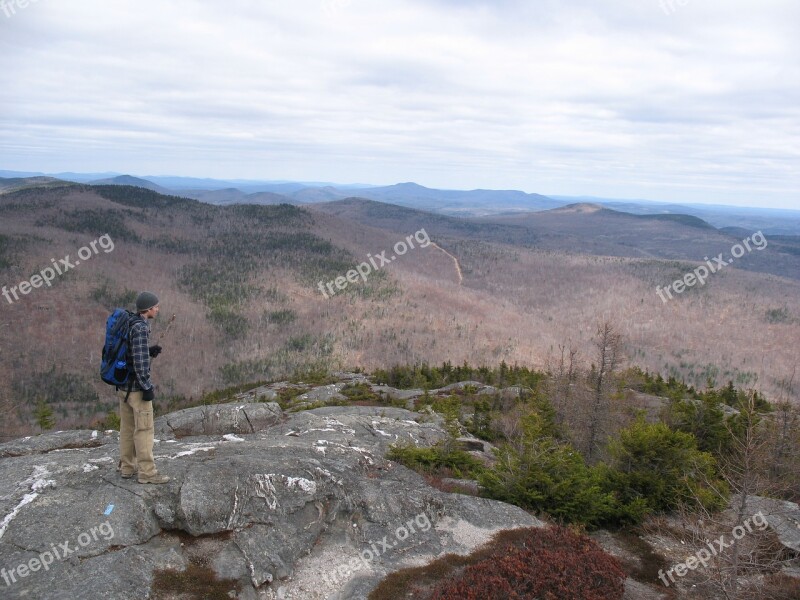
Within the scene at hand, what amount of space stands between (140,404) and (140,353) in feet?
3.87

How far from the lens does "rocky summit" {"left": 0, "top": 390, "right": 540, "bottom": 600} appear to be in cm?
913

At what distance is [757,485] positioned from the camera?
1096 cm

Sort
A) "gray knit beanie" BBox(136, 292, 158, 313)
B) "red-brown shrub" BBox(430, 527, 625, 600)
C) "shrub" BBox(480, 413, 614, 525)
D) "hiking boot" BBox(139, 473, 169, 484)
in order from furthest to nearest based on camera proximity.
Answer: "shrub" BBox(480, 413, 614, 525) < "hiking boot" BBox(139, 473, 169, 484) < "gray knit beanie" BBox(136, 292, 158, 313) < "red-brown shrub" BBox(430, 527, 625, 600)

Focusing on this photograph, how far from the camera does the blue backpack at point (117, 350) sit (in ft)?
32.6

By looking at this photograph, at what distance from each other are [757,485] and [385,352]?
5422 inches

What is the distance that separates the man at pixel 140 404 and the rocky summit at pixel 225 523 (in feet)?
1.30

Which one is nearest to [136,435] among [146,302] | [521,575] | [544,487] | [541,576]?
[146,302]

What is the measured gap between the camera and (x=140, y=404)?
33.7 feet

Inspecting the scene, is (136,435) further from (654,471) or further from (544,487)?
(654,471)

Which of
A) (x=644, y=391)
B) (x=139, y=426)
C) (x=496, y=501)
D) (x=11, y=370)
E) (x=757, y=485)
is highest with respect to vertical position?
(x=139, y=426)

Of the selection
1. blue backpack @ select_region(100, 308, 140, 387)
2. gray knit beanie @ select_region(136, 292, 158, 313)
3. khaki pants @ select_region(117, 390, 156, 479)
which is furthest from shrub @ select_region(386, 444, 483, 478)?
gray knit beanie @ select_region(136, 292, 158, 313)

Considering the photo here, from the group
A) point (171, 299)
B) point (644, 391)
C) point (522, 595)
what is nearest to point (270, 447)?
point (522, 595)

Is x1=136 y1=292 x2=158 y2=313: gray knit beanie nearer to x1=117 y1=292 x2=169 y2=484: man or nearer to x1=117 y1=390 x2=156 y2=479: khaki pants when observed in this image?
x1=117 y1=292 x2=169 y2=484: man

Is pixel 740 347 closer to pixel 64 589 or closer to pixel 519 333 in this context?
pixel 519 333
